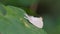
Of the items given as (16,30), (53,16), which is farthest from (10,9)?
(53,16)

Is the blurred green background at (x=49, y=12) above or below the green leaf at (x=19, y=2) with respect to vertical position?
below

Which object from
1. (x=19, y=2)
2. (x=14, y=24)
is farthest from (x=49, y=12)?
(x=14, y=24)

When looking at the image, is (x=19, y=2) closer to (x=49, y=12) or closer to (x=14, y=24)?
(x=14, y=24)

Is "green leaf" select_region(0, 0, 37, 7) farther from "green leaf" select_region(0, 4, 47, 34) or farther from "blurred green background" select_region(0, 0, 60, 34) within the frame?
"green leaf" select_region(0, 4, 47, 34)

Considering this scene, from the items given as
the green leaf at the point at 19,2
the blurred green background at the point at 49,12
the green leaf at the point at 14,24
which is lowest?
the blurred green background at the point at 49,12

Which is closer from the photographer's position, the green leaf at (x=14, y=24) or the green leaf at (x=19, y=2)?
the green leaf at (x=14, y=24)

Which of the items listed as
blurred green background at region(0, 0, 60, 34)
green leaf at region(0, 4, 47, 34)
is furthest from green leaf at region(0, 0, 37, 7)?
green leaf at region(0, 4, 47, 34)

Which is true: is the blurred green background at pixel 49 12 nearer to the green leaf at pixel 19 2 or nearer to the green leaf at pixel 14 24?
the green leaf at pixel 19 2

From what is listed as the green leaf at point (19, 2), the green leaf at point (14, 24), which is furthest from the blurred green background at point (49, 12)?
the green leaf at point (14, 24)

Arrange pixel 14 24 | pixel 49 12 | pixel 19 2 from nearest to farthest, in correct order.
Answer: pixel 14 24 → pixel 19 2 → pixel 49 12
